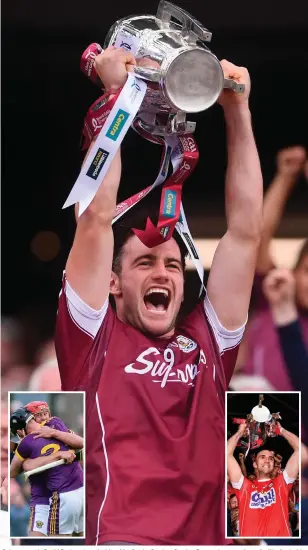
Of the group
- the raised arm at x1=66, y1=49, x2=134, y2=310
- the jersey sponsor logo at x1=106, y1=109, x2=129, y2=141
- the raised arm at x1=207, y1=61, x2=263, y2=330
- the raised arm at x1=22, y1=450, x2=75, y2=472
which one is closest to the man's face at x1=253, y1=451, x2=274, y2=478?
the raised arm at x1=207, y1=61, x2=263, y2=330

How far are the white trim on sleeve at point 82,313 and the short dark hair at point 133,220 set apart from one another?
143mm

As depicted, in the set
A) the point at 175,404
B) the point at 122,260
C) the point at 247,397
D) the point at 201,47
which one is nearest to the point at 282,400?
the point at 247,397

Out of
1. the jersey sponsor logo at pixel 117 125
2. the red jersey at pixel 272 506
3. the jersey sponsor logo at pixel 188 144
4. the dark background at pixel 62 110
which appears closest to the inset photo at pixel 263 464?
the red jersey at pixel 272 506

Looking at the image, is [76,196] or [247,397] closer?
[76,196]

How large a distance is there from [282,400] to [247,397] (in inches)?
4.1

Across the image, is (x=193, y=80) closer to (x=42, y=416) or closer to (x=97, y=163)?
(x=97, y=163)

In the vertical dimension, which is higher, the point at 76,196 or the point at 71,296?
the point at 76,196

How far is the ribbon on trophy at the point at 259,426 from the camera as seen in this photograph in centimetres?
283

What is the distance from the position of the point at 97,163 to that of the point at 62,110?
0.91ft

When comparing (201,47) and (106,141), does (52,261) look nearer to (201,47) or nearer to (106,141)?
(106,141)

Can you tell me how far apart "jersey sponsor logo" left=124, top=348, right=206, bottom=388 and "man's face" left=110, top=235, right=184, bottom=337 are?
2.5 inches

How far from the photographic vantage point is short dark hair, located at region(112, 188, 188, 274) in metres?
2.82

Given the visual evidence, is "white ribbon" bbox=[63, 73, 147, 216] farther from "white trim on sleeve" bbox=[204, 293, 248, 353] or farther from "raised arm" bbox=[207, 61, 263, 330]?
"white trim on sleeve" bbox=[204, 293, 248, 353]

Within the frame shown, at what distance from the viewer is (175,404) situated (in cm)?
279
